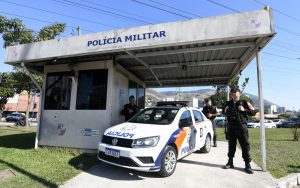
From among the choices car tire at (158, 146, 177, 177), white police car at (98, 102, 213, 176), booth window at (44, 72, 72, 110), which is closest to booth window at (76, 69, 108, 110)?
booth window at (44, 72, 72, 110)

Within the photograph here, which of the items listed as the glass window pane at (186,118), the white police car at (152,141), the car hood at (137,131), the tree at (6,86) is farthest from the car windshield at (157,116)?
the tree at (6,86)

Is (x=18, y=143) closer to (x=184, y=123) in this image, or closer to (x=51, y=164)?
(x=51, y=164)

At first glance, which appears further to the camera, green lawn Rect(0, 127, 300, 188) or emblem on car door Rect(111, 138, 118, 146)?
emblem on car door Rect(111, 138, 118, 146)

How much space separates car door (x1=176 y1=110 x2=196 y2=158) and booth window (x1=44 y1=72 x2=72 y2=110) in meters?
4.39

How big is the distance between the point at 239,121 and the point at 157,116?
220cm

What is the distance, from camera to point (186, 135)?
7.44 m

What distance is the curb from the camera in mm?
6012

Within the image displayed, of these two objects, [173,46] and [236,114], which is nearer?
[236,114]

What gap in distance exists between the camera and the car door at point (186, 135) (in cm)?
713

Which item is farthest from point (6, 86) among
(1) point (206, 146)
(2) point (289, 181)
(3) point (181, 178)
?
(2) point (289, 181)

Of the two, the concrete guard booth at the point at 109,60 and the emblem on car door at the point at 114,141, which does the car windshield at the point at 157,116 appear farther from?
the concrete guard booth at the point at 109,60

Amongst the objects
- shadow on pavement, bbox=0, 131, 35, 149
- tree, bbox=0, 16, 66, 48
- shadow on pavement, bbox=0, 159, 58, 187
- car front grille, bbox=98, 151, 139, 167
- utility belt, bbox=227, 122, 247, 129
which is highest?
tree, bbox=0, 16, 66, 48

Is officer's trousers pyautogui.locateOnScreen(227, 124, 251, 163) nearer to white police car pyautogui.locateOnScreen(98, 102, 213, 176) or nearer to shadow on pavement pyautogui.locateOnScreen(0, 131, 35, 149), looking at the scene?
white police car pyautogui.locateOnScreen(98, 102, 213, 176)

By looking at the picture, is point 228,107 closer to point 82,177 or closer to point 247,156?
point 247,156
